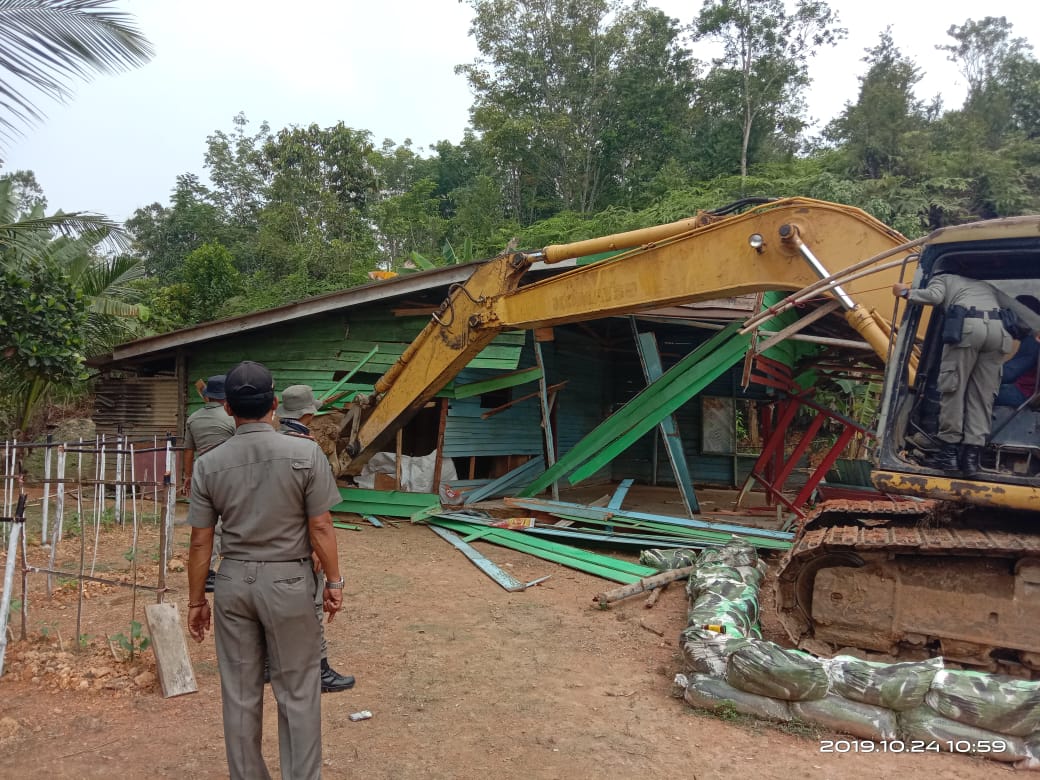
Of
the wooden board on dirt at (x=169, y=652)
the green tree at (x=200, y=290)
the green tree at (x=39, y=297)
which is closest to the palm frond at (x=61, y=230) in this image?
the green tree at (x=39, y=297)

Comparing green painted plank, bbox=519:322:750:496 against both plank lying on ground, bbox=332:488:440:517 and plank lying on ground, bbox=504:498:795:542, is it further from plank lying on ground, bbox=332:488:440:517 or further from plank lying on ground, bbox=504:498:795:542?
plank lying on ground, bbox=332:488:440:517

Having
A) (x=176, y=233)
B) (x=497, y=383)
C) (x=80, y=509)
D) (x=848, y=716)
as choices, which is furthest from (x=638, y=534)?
(x=176, y=233)

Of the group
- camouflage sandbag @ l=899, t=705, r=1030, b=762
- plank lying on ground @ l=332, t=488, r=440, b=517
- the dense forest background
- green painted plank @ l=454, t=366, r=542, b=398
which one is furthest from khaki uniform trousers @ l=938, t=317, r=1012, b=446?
the dense forest background

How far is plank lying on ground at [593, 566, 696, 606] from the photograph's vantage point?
247 inches

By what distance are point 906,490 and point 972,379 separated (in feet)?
2.52

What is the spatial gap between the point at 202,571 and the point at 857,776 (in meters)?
3.18

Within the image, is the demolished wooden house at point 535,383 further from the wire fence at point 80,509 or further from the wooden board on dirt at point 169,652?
the wooden board on dirt at point 169,652

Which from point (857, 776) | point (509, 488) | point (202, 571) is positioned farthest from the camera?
point (509, 488)

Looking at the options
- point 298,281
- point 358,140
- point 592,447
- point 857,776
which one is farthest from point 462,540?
point 358,140

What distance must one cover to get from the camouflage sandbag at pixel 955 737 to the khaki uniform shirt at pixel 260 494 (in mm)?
3170

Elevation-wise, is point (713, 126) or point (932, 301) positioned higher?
point (713, 126)

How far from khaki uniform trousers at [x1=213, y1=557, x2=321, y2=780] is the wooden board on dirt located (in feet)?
5.41

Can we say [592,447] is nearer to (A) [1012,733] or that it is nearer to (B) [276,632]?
(A) [1012,733]

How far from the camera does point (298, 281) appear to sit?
2359 centimetres
